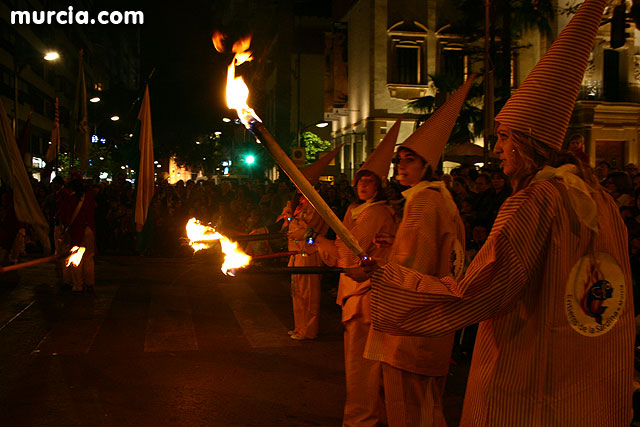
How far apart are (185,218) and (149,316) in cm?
899

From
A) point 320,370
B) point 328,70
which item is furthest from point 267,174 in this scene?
point 320,370

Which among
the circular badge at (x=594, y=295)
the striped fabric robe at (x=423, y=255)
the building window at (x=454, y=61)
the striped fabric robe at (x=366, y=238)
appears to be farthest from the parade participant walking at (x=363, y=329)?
the building window at (x=454, y=61)

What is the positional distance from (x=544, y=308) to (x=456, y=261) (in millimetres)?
1805

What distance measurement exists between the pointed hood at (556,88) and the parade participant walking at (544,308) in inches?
6.3

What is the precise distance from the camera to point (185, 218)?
18.8m

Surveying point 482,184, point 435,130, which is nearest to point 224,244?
A: point 435,130

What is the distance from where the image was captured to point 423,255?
3879mm

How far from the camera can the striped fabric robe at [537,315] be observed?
217 cm

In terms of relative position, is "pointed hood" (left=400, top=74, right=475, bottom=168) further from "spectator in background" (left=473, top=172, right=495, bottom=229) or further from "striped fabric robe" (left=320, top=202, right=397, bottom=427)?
"spectator in background" (left=473, top=172, right=495, bottom=229)

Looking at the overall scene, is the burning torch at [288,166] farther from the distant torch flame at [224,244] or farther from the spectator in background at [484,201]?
the spectator in background at [484,201]

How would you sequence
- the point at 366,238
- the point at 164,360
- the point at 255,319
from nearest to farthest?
the point at 366,238, the point at 164,360, the point at 255,319

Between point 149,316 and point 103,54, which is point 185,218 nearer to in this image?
point 149,316

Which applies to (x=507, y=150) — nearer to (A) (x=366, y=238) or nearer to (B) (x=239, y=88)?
(B) (x=239, y=88)

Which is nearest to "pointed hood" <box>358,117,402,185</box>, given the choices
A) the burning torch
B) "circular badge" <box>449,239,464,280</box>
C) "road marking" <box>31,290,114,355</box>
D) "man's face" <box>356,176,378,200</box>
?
"man's face" <box>356,176,378,200</box>
